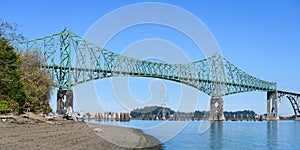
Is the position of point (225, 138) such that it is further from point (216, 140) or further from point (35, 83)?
point (35, 83)

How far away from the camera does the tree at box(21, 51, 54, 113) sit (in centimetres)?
5234

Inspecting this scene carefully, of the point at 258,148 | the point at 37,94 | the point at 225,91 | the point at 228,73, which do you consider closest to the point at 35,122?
the point at 37,94

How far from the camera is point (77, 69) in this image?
85062 millimetres

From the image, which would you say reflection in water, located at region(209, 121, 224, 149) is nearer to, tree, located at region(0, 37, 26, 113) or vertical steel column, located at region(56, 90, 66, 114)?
tree, located at region(0, 37, 26, 113)

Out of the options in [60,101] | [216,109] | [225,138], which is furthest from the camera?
[216,109]

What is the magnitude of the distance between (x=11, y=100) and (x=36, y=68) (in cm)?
1421

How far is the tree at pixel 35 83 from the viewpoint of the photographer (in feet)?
172

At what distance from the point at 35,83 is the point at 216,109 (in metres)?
93.7

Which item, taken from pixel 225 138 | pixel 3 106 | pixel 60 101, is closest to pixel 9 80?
pixel 3 106

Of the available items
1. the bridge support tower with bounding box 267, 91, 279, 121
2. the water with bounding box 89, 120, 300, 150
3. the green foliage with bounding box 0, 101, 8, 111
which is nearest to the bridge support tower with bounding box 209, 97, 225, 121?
the bridge support tower with bounding box 267, 91, 279, 121

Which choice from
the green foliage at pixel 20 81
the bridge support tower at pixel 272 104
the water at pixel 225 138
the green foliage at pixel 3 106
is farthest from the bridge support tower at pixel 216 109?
the green foliage at pixel 3 106

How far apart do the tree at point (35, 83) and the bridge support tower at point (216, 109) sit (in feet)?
257

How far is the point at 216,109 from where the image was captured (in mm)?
140500

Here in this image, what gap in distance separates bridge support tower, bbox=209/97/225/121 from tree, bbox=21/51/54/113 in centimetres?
→ 7845
